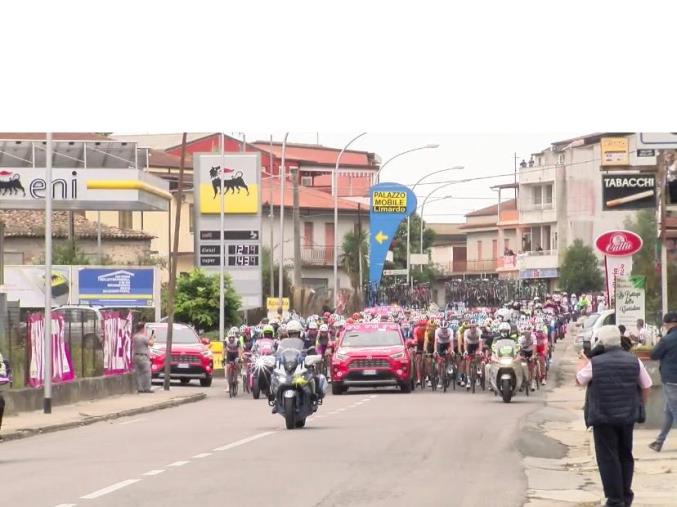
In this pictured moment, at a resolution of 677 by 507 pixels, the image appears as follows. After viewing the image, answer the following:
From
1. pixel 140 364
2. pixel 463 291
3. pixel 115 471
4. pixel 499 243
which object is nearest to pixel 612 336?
pixel 115 471

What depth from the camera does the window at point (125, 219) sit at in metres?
93.1

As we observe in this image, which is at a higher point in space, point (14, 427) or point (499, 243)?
point (499, 243)

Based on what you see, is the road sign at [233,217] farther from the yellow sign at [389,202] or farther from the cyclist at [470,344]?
the cyclist at [470,344]

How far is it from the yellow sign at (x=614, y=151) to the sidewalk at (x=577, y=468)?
7.61 metres

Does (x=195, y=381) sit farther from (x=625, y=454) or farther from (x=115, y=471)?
(x=625, y=454)

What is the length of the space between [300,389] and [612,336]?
1239cm

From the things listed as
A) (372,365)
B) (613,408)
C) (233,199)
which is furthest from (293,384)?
(233,199)

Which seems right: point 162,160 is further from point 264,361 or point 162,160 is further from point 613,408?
point 613,408

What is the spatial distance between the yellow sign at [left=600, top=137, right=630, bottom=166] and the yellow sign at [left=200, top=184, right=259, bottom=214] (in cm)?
3579

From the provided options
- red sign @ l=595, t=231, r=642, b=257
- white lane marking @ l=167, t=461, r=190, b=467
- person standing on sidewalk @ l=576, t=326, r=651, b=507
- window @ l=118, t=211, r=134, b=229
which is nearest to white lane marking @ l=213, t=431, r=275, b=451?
white lane marking @ l=167, t=461, r=190, b=467

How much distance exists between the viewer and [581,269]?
113 metres

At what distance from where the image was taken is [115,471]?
59.9 feet

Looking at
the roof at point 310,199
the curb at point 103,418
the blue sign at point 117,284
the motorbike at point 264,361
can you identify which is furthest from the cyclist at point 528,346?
the roof at point 310,199

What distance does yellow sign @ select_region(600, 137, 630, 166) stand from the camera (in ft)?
120
